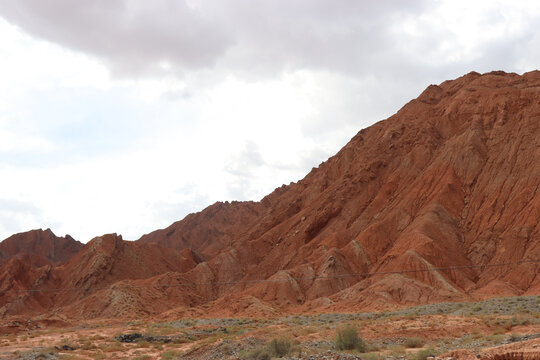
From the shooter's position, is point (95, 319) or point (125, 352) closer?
point (125, 352)

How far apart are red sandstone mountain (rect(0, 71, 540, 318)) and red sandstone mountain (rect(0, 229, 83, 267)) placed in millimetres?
53985

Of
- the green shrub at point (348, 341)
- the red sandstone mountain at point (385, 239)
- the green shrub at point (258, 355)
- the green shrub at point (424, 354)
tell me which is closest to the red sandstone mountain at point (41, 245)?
the red sandstone mountain at point (385, 239)

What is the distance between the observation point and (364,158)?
94500 millimetres

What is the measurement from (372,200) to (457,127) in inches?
735

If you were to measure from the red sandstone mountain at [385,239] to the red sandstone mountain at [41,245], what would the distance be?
2125 inches

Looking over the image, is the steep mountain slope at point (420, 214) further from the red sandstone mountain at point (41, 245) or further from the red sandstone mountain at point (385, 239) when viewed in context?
the red sandstone mountain at point (41, 245)

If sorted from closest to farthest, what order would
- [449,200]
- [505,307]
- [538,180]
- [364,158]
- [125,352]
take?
1. [125,352]
2. [505,307]
3. [538,180]
4. [449,200]
5. [364,158]

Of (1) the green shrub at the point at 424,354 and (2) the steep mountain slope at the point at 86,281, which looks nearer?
(1) the green shrub at the point at 424,354

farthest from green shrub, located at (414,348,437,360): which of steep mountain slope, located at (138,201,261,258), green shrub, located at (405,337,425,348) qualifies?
steep mountain slope, located at (138,201,261,258)

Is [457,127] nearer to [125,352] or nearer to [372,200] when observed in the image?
[372,200]

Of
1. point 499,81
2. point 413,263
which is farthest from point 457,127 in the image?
point 413,263

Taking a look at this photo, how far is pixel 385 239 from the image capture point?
76125 millimetres

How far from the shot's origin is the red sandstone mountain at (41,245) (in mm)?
146750

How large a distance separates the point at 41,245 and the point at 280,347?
140m
